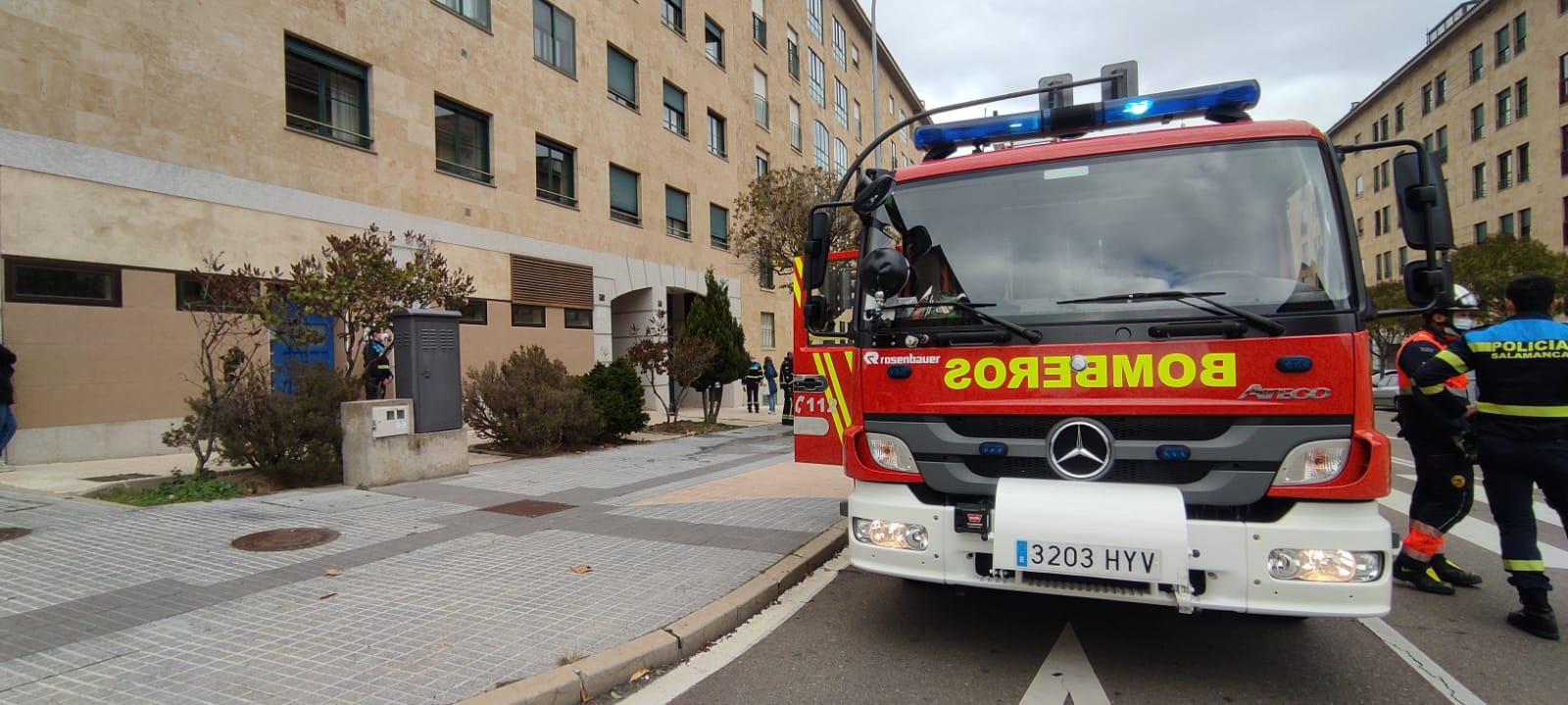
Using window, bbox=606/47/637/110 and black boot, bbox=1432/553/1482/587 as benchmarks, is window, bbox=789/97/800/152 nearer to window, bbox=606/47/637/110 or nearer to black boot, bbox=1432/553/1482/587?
window, bbox=606/47/637/110

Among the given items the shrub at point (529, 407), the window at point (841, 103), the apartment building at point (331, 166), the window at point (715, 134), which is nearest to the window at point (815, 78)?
the window at point (841, 103)

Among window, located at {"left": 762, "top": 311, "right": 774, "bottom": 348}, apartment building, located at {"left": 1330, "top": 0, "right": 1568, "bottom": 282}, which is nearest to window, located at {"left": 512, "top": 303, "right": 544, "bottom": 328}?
window, located at {"left": 762, "top": 311, "right": 774, "bottom": 348}

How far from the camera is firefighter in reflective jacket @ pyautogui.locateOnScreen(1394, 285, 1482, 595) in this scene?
4.86m

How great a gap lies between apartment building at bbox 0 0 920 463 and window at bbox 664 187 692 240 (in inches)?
3.5

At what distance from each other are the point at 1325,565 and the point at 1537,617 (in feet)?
7.33

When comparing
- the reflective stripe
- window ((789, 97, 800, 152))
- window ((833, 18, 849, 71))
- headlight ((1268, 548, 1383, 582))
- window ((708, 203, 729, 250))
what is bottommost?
headlight ((1268, 548, 1383, 582))

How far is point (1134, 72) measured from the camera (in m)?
5.76

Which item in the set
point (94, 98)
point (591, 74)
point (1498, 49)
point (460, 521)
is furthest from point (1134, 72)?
→ point (1498, 49)

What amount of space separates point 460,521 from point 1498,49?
49.6 m

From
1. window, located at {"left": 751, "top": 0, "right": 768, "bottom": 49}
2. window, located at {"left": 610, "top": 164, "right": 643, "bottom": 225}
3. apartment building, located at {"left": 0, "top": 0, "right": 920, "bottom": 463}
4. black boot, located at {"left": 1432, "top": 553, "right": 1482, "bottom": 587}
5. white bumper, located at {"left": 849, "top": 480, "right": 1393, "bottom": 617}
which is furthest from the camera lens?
window, located at {"left": 751, "top": 0, "right": 768, "bottom": 49}

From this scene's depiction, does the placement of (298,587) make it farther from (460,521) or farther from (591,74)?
(591,74)

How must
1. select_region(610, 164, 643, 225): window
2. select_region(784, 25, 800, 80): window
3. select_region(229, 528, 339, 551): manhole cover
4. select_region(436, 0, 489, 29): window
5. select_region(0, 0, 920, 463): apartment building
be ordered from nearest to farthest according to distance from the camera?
1. select_region(229, 528, 339, 551): manhole cover
2. select_region(0, 0, 920, 463): apartment building
3. select_region(436, 0, 489, 29): window
4. select_region(610, 164, 643, 225): window
5. select_region(784, 25, 800, 80): window

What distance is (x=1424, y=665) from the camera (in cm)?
375

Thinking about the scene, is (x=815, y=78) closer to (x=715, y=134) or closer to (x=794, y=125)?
(x=794, y=125)
